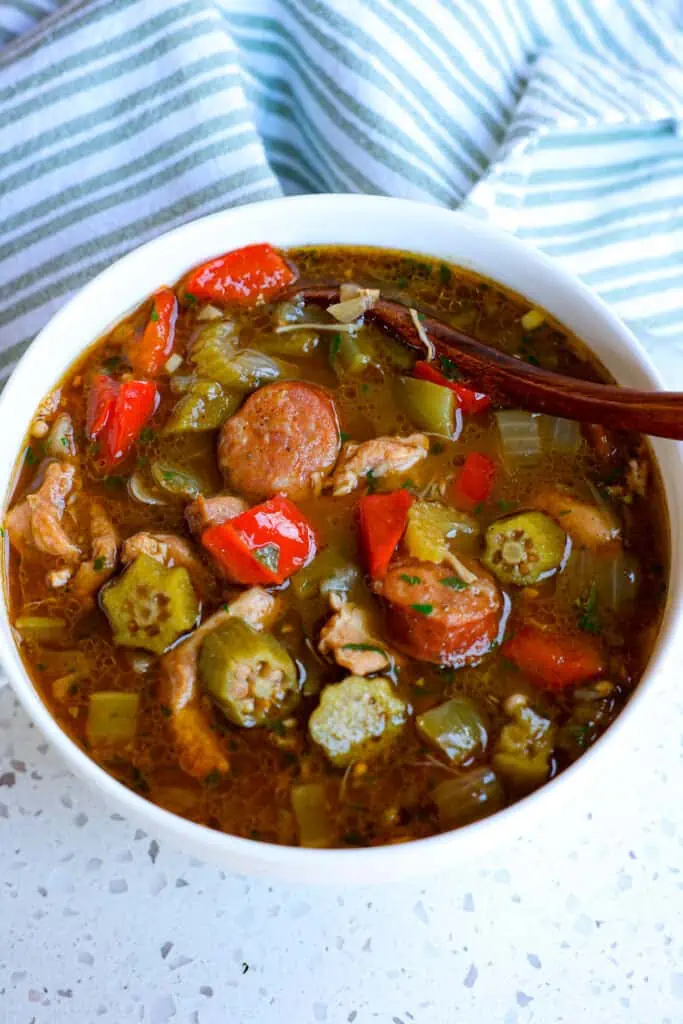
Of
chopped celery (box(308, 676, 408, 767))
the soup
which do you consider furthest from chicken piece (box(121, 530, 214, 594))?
chopped celery (box(308, 676, 408, 767))

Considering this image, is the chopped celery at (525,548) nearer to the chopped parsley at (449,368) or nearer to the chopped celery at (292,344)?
the chopped parsley at (449,368)

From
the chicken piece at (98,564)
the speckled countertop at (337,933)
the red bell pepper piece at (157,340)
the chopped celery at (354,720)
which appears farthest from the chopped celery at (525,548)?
the red bell pepper piece at (157,340)

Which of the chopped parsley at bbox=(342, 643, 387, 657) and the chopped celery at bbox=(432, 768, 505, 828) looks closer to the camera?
the chopped celery at bbox=(432, 768, 505, 828)

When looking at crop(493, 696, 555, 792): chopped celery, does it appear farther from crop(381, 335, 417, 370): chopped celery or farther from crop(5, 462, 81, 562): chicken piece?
crop(5, 462, 81, 562): chicken piece

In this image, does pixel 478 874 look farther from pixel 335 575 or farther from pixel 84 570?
pixel 84 570

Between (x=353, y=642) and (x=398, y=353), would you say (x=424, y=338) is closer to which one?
(x=398, y=353)

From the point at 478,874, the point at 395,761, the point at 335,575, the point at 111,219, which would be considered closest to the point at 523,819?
the point at 395,761

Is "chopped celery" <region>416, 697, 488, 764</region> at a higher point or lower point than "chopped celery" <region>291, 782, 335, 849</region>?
higher
